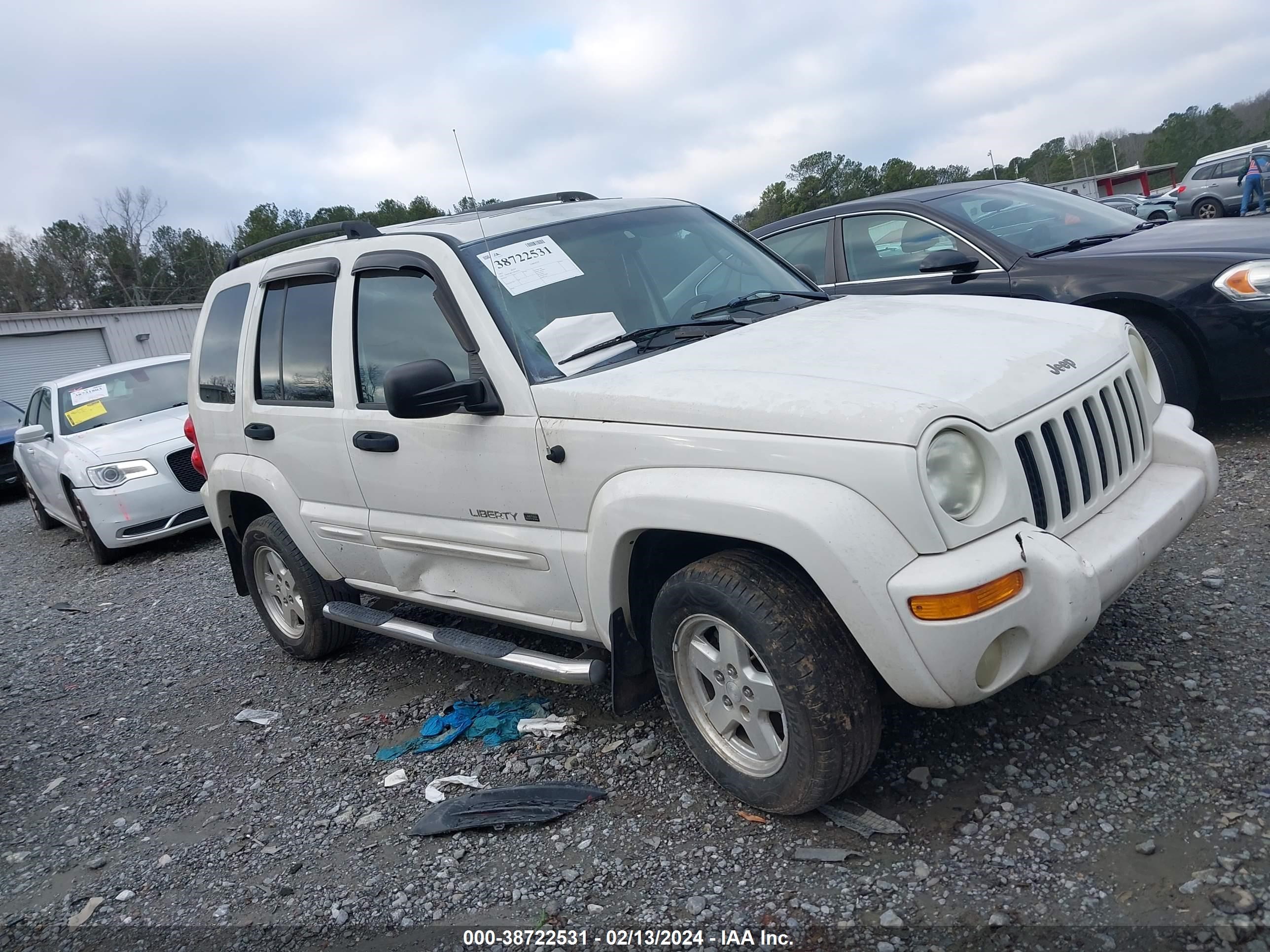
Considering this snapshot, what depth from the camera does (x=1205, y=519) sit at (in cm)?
465

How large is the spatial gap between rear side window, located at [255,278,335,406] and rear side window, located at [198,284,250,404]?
0.91ft

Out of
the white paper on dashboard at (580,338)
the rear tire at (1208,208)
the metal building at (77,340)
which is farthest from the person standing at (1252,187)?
the metal building at (77,340)

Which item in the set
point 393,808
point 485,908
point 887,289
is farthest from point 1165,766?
point 887,289

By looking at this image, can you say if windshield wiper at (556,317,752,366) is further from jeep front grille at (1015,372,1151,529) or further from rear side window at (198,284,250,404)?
rear side window at (198,284,250,404)

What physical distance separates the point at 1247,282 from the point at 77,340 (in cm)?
2953

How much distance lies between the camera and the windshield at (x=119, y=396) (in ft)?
30.5

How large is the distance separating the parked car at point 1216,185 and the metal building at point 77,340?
26623 millimetres

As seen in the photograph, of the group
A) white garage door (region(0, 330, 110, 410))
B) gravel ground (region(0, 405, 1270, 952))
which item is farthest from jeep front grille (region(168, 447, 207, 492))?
white garage door (region(0, 330, 110, 410))

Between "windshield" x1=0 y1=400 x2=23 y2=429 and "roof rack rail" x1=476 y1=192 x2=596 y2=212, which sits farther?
"windshield" x1=0 y1=400 x2=23 y2=429

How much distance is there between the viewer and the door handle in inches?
148

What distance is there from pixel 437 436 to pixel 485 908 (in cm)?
159

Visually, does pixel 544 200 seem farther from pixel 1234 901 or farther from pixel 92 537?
pixel 92 537

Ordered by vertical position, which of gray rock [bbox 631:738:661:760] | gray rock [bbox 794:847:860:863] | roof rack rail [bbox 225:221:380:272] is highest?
roof rack rail [bbox 225:221:380:272]

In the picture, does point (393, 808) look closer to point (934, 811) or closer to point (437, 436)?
point (437, 436)
